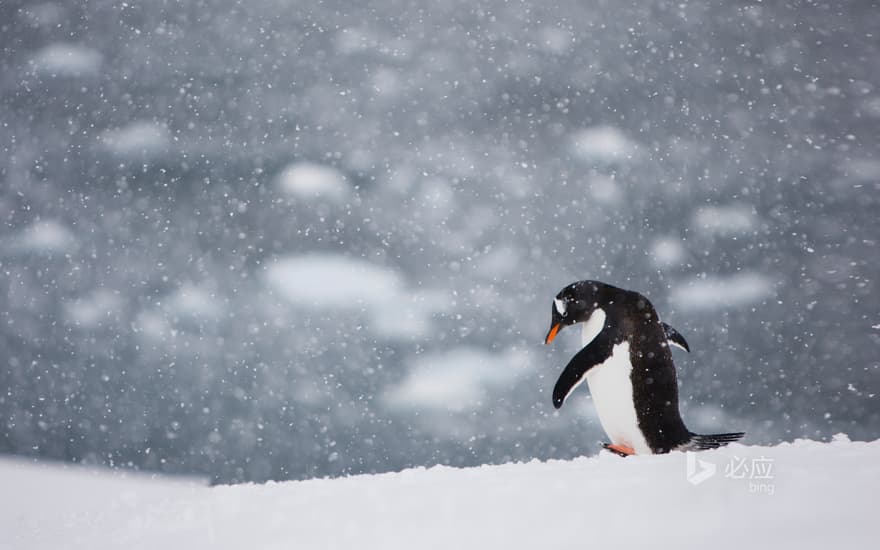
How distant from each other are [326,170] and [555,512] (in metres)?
3.35

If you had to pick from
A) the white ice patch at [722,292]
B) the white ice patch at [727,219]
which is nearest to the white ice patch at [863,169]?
the white ice patch at [727,219]

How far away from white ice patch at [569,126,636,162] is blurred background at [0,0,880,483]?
2cm

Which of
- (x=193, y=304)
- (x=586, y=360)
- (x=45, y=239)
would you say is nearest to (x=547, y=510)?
(x=586, y=360)

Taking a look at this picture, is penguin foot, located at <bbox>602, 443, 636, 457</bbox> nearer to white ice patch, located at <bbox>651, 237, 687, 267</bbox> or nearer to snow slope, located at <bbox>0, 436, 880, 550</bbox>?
snow slope, located at <bbox>0, 436, 880, 550</bbox>

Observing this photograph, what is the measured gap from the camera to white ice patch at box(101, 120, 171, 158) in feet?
15.3

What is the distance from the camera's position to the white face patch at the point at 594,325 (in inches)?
111

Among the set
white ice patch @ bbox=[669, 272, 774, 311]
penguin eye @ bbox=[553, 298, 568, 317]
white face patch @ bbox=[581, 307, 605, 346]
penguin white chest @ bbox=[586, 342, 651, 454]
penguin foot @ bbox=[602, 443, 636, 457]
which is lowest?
penguin foot @ bbox=[602, 443, 636, 457]

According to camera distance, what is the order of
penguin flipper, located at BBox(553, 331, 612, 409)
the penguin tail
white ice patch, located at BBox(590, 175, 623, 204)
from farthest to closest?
white ice patch, located at BBox(590, 175, 623, 204)
penguin flipper, located at BBox(553, 331, 612, 409)
the penguin tail

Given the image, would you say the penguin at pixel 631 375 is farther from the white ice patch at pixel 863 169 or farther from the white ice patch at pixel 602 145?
the white ice patch at pixel 863 169

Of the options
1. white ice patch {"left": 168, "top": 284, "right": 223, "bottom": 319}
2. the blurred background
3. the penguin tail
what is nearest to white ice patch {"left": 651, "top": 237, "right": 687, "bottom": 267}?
the blurred background

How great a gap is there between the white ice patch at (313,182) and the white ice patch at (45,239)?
5.35ft

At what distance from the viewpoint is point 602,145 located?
174 inches

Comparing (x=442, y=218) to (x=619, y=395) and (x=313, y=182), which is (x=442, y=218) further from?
(x=619, y=395)

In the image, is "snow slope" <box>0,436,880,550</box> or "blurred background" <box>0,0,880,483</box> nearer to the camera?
"snow slope" <box>0,436,880,550</box>
